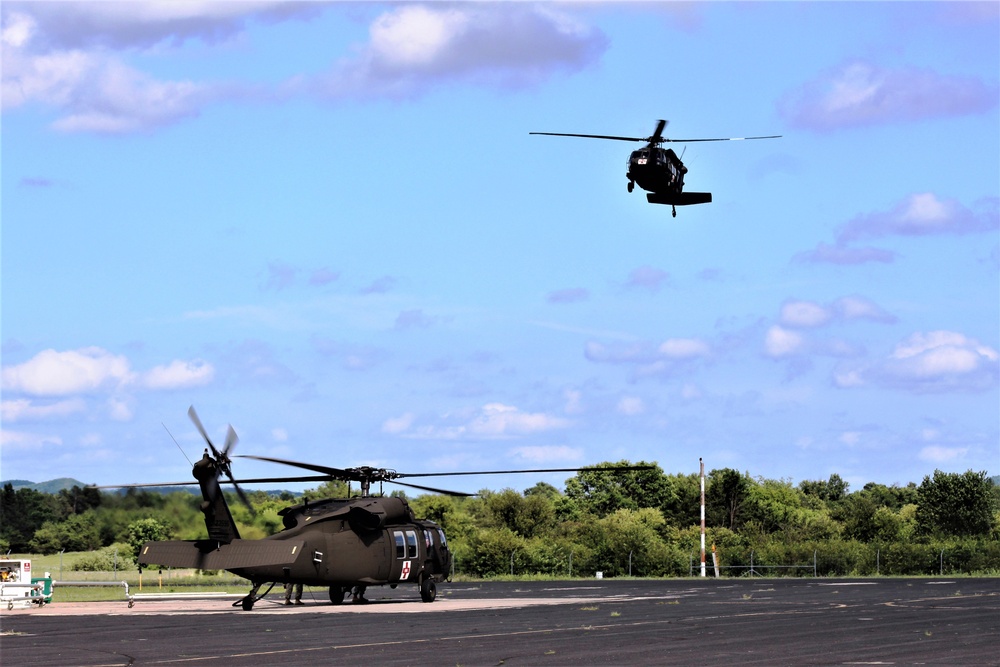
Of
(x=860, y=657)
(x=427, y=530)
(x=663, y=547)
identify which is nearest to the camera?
(x=860, y=657)

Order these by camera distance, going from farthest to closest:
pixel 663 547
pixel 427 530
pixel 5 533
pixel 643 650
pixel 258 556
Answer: pixel 663 547 → pixel 5 533 → pixel 427 530 → pixel 258 556 → pixel 643 650

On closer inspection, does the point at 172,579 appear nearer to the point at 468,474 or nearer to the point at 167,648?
the point at 468,474

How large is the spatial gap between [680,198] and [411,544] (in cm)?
1778

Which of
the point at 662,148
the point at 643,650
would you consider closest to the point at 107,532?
the point at 662,148

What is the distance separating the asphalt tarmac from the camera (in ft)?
80.1

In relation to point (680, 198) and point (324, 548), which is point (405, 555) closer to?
point (324, 548)

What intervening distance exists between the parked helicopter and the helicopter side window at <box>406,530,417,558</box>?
0.12 ft

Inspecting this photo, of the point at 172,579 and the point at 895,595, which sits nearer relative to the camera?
the point at 895,595

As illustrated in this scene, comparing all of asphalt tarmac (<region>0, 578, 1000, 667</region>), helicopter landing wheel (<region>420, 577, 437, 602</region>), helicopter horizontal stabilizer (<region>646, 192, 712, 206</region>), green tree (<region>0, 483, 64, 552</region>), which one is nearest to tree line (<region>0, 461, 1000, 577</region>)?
green tree (<region>0, 483, 64, 552</region>)

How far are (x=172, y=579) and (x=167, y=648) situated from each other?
51.4 meters

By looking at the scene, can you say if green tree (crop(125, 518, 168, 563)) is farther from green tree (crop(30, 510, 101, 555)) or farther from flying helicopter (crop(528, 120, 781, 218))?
flying helicopter (crop(528, 120, 781, 218))

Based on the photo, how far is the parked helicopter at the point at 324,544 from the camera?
39125 millimetres

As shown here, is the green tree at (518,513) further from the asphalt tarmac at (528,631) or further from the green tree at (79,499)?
the asphalt tarmac at (528,631)

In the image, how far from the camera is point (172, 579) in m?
76.2
